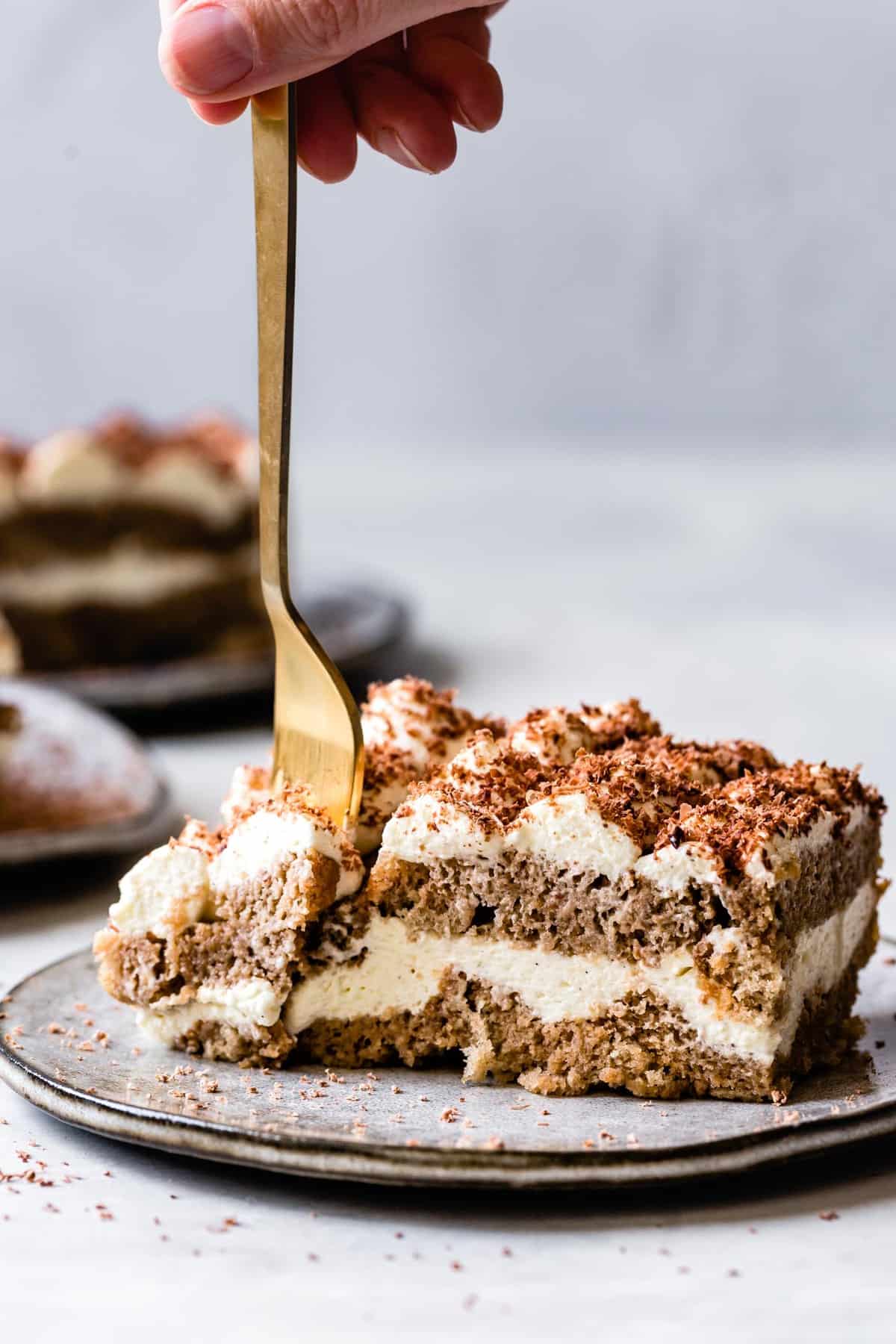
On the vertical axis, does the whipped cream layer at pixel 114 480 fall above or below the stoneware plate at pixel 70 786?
above

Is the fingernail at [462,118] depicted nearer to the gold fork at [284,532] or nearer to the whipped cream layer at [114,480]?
the gold fork at [284,532]

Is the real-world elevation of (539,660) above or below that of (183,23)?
below

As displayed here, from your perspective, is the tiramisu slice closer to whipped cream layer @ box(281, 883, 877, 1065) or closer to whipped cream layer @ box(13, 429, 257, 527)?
whipped cream layer @ box(281, 883, 877, 1065)

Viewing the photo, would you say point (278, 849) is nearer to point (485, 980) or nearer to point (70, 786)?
point (485, 980)

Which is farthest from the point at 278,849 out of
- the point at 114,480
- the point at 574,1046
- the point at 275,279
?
the point at 114,480

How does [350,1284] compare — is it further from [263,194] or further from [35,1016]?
[263,194]

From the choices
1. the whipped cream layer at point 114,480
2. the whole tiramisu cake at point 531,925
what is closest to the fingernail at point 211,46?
the whole tiramisu cake at point 531,925

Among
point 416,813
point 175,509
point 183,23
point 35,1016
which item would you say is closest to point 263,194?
point 183,23
